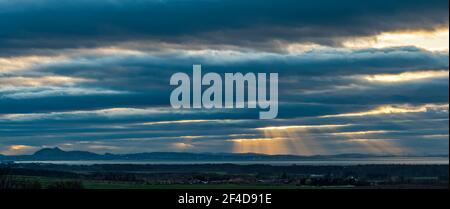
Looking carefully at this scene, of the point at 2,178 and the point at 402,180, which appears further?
the point at 402,180
